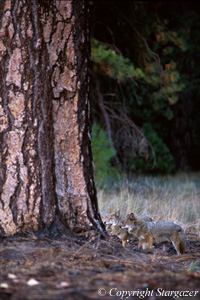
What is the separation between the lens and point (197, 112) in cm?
2120

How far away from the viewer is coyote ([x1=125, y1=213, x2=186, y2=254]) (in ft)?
15.0

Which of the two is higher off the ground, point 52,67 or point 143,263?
point 52,67

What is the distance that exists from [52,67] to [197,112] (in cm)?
1828

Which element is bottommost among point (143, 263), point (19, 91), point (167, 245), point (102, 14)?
point (167, 245)

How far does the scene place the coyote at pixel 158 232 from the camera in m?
4.58

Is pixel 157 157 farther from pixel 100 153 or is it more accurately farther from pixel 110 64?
pixel 110 64

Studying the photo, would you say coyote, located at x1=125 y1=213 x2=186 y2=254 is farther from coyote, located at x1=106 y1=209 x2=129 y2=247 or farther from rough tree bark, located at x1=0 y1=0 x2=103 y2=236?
rough tree bark, located at x1=0 y1=0 x2=103 y2=236

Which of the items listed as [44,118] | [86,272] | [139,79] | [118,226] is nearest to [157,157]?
[139,79]

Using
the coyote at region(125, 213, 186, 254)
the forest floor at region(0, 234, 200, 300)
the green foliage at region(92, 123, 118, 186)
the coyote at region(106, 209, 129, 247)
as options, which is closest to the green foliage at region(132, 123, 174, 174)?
the green foliage at region(92, 123, 118, 186)

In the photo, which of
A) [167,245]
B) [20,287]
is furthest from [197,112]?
[20,287]

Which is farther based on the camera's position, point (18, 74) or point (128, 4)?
point (128, 4)

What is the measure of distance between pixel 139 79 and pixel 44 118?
808cm

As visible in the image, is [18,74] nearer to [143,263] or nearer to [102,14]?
[143,263]

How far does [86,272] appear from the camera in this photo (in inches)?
114
